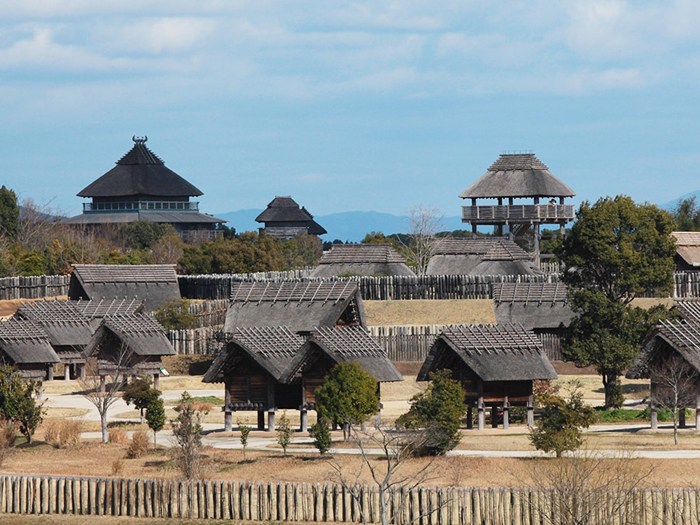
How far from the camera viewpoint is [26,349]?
54906 mm

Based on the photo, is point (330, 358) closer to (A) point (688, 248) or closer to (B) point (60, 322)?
(B) point (60, 322)

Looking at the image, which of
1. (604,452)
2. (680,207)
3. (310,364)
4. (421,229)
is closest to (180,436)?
(310,364)

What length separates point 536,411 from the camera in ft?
152

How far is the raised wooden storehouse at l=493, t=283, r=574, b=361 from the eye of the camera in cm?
6009

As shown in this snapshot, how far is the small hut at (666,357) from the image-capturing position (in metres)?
40.5

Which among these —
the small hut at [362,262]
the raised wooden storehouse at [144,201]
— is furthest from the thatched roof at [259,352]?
the raised wooden storehouse at [144,201]

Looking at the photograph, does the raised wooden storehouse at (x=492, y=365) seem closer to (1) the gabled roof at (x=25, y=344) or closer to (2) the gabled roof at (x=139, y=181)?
(1) the gabled roof at (x=25, y=344)

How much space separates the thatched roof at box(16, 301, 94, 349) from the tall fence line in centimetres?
2567

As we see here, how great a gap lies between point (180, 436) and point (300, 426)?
965cm

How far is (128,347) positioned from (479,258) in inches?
1325

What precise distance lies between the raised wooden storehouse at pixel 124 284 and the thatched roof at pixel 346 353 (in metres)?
31.1

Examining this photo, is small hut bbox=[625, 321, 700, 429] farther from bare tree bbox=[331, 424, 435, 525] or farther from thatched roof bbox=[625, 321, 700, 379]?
bare tree bbox=[331, 424, 435, 525]

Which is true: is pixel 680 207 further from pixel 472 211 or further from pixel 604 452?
pixel 604 452

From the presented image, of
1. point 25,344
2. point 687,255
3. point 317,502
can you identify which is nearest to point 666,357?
point 317,502
